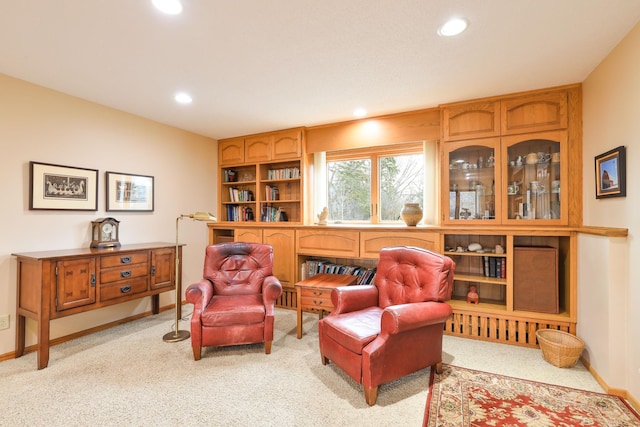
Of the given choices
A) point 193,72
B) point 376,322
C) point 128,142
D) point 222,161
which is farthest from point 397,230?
point 128,142

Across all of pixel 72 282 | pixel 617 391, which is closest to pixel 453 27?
pixel 617 391

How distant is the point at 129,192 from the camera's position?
11.4 feet

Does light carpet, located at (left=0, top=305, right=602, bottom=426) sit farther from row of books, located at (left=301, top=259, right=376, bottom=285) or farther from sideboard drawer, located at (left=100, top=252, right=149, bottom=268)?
row of books, located at (left=301, top=259, right=376, bottom=285)

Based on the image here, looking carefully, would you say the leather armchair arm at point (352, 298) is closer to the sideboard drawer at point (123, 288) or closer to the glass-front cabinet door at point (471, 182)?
the glass-front cabinet door at point (471, 182)

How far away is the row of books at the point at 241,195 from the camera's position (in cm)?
455

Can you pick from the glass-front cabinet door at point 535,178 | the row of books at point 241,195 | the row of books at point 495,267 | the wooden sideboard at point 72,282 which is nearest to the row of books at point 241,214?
the row of books at point 241,195

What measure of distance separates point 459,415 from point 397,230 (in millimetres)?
1778

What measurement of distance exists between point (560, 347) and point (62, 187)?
4.82m

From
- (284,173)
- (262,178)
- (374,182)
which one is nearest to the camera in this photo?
(374,182)

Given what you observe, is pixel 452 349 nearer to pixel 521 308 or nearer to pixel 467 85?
pixel 521 308

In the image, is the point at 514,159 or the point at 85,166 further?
the point at 85,166

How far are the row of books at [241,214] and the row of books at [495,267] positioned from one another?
3.24m

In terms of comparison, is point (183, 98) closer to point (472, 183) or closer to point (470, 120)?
point (470, 120)

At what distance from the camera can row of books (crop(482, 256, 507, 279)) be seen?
2.91 m
